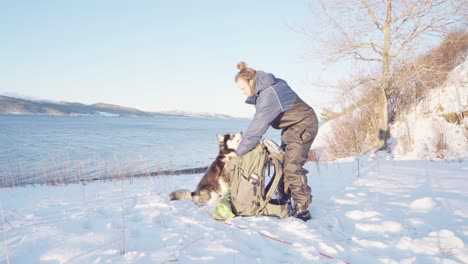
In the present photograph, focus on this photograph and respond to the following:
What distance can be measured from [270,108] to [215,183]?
169cm

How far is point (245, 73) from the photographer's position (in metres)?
3.38

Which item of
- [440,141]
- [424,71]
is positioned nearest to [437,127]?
[440,141]

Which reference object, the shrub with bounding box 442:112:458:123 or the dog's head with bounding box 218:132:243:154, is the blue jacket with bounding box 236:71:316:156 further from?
the shrub with bounding box 442:112:458:123

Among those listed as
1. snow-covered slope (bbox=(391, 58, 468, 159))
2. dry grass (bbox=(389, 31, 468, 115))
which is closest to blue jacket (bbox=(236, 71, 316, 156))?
snow-covered slope (bbox=(391, 58, 468, 159))

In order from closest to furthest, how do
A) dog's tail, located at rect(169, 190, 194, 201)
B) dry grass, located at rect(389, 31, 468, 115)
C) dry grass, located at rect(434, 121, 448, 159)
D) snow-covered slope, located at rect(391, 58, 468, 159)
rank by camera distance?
dog's tail, located at rect(169, 190, 194, 201)
dry grass, located at rect(434, 121, 448, 159)
snow-covered slope, located at rect(391, 58, 468, 159)
dry grass, located at rect(389, 31, 468, 115)

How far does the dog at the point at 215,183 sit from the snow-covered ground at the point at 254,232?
20cm

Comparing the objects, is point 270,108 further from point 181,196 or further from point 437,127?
point 437,127

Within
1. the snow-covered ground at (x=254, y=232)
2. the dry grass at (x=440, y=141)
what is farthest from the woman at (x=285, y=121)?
the dry grass at (x=440, y=141)

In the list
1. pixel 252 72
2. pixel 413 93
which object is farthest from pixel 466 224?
pixel 413 93

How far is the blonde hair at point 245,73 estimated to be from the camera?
338 centimetres

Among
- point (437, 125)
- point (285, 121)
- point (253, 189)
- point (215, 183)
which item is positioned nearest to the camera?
point (253, 189)

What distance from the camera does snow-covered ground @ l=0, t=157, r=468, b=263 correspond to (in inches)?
85.4

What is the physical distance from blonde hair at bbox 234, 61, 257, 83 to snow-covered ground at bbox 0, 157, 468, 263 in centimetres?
178

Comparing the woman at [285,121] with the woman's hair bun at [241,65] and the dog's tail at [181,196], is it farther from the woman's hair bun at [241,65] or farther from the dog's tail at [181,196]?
the dog's tail at [181,196]
